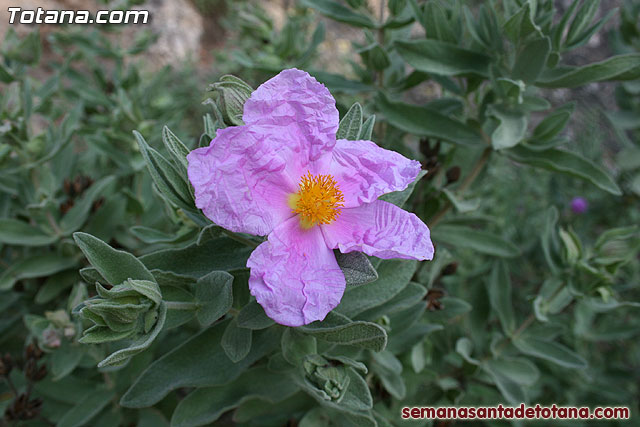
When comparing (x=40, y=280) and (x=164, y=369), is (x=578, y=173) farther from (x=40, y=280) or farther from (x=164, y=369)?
(x=40, y=280)

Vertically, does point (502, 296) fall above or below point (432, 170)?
below

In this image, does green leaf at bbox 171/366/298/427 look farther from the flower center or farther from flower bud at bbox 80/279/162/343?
the flower center

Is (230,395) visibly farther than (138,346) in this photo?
Yes

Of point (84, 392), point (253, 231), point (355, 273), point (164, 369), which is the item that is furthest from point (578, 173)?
point (84, 392)

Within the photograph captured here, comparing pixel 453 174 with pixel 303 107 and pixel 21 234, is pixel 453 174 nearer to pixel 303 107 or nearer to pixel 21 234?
pixel 303 107

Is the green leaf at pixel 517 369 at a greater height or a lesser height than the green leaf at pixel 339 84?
lesser

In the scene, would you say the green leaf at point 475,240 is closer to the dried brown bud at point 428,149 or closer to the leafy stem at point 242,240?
the dried brown bud at point 428,149

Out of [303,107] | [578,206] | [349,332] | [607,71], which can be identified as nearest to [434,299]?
[349,332]

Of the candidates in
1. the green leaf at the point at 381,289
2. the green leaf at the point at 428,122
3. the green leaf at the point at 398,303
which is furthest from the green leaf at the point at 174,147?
the green leaf at the point at 428,122
